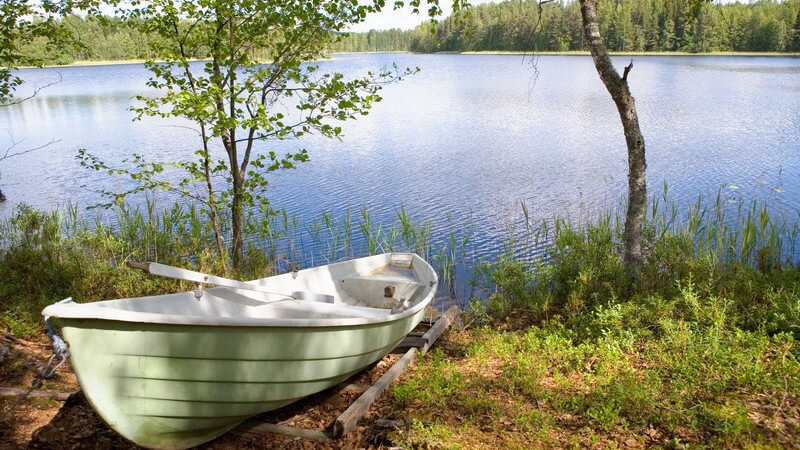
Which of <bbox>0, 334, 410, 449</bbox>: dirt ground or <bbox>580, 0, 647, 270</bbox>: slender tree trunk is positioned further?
<bbox>580, 0, 647, 270</bbox>: slender tree trunk

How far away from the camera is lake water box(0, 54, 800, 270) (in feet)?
37.7

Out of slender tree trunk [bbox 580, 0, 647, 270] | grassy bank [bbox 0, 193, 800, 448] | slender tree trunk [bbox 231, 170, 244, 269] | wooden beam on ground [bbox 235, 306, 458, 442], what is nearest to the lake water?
slender tree trunk [bbox 580, 0, 647, 270]

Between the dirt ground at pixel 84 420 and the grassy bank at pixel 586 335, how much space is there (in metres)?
0.33

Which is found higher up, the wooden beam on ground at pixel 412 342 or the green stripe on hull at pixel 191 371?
the green stripe on hull at pixel 191 371

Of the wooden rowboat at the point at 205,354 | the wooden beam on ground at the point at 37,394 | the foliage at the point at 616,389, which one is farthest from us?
the wooden beam on ground at the point at 37,394

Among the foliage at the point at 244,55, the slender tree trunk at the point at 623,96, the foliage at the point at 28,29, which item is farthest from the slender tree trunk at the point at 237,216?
the slender tree trunk at the point at 623,96

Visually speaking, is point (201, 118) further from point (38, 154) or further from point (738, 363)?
point (38, 154)

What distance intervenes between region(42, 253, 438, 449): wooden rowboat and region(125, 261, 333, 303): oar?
26mm

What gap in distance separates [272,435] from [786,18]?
55322 millimetres

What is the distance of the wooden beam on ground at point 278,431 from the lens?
418cm

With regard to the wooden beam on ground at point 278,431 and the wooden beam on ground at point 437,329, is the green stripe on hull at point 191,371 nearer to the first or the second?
the wooden beam on ground at point 278,431

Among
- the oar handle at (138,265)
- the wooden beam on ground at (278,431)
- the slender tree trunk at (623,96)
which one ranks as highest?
the slender tree trunk at (623,96)

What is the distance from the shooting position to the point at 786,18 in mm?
45969

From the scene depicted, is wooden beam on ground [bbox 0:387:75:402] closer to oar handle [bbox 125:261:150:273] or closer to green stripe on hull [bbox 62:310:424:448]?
green stripe on hull [bbox 62:310:424:448]
